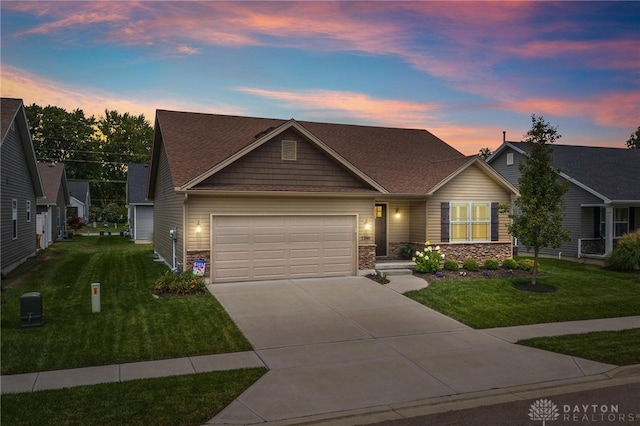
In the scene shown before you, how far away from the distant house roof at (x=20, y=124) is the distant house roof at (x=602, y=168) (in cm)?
2308

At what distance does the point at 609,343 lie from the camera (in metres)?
10.1

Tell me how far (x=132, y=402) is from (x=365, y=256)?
1187 cm

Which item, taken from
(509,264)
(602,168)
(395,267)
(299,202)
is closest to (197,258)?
(299,202)

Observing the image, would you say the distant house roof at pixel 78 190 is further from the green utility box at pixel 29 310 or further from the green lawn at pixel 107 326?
the green utility box at pixel 29 310

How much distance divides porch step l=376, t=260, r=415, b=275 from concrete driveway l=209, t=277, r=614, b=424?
153 inches

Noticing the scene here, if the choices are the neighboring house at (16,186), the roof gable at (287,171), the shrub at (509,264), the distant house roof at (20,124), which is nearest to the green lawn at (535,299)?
the shrub at (509,264)

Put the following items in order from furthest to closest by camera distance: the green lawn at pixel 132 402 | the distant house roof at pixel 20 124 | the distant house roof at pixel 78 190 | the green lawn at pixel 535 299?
the distant house roof at pixel 78 190 < the distant house roof at pixel 20 124 < the green lawn at pixel 535 299 < the green lawn at pixel 132 402

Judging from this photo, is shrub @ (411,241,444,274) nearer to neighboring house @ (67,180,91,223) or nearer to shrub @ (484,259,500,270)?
shrub @ (484,259,500,270)

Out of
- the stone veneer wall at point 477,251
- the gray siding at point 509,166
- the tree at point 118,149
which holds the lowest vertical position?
the stone veneer wall at point 477,251

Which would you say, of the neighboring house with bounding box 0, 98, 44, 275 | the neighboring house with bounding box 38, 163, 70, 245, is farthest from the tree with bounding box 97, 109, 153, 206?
the neighboring house with bounding box 0, 98, 44, 275

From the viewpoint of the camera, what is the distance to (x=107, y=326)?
10.6 meters

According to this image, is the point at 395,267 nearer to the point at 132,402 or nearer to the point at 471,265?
the point at 471,265

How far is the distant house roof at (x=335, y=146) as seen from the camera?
1677cm

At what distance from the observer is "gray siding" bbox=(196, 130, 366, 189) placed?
52.5 ft
